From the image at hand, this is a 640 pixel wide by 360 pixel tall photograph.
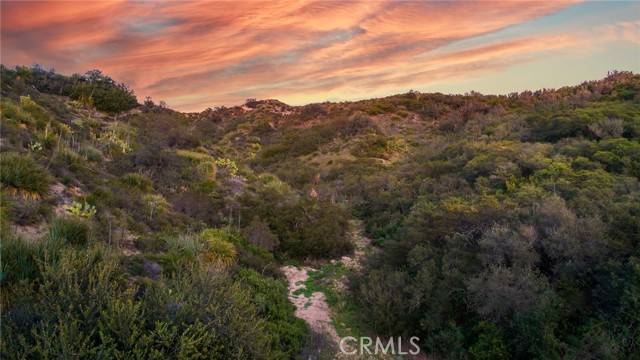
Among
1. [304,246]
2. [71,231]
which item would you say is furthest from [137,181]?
[71,231]

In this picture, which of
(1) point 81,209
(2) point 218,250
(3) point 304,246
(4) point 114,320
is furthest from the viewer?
(3) point 304,246

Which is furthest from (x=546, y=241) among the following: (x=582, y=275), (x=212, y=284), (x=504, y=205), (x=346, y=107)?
(x=346, y=107)

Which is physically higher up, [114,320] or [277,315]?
[114,320]

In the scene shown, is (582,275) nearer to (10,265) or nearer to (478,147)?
(10,265)

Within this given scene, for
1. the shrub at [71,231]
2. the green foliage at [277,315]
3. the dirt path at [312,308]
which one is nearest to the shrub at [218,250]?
the green foliage at [277,315]

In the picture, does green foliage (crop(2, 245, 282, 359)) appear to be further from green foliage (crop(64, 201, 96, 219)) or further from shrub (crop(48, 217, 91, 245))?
green foliage (crop(64, 201, 96, 219))

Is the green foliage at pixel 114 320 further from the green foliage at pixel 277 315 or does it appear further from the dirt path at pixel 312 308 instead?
the dirt path at pixel 312 308

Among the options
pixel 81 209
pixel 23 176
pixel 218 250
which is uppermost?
pixel 23 176

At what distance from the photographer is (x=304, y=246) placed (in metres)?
13.2

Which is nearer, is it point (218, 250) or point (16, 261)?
point (16, 261)

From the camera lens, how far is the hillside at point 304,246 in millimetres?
5211

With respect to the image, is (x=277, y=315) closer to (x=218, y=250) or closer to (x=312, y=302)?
(x=312, y=302)

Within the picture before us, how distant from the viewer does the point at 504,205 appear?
10289mm

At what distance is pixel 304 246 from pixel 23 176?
7227 millimetres
